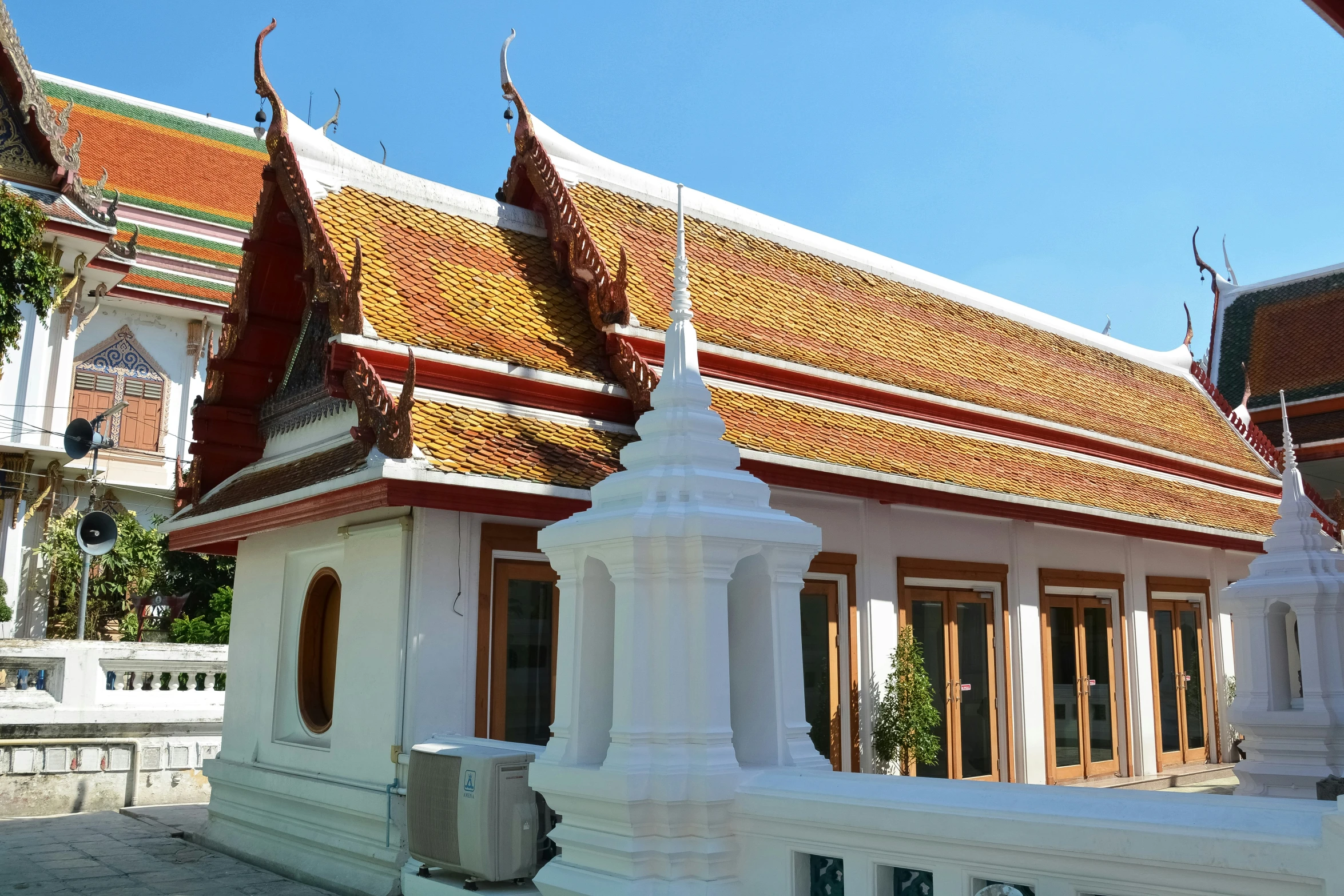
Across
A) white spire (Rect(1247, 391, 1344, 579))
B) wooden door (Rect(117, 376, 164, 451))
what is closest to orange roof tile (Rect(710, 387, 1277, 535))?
white spire (Rect(1247, 391, 1344, 579))

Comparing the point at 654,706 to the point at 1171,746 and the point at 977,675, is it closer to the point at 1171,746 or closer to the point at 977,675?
the point at 977,675

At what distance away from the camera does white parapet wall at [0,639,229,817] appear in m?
10.9

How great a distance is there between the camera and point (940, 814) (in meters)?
3.53

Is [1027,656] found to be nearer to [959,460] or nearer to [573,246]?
[959,460]

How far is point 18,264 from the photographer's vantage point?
A: 10.4 m

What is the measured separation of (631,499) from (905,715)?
5.63m

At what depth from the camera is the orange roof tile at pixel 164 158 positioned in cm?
2795

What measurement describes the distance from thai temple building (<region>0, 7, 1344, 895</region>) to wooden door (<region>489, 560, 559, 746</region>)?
2 cm

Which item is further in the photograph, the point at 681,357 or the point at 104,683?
the point at 104,683

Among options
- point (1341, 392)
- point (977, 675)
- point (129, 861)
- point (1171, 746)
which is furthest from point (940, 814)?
point (1341, 392)

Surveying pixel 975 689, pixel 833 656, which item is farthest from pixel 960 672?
pixel 833 656

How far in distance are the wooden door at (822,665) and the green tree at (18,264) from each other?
24.5 ft

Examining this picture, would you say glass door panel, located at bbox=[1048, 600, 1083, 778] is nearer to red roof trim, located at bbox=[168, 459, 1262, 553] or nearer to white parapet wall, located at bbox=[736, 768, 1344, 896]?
red roof trim, located at bbox=[168, 459, 1262, 553]

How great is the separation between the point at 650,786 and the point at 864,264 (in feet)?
32.7
